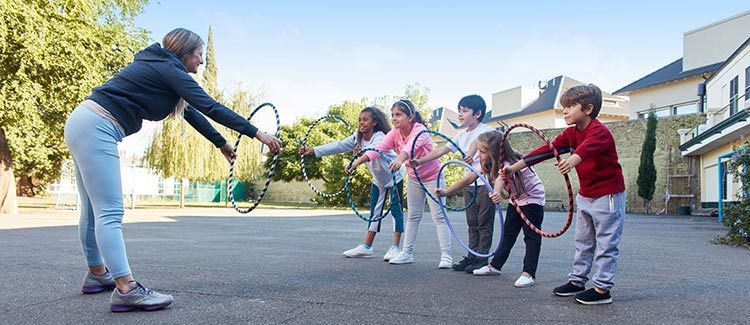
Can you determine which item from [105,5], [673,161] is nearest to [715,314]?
[105,5]

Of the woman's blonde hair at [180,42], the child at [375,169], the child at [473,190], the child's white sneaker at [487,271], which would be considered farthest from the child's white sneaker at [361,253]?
the woman's blonde hair at [180,42]

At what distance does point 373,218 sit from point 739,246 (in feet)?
22.8

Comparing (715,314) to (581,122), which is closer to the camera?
(715,314)

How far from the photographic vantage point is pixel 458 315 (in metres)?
4.05

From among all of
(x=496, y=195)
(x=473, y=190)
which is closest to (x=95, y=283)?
(x=496, y=195)

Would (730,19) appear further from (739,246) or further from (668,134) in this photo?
(739,246)

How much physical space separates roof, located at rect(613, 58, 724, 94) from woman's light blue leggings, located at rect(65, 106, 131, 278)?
3688cm

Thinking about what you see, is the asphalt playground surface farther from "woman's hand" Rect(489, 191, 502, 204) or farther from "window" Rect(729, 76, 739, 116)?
"window" Rect(729, 76, 739, 116)

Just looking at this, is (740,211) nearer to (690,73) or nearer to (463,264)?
(463,264)

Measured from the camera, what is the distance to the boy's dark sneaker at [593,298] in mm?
4554

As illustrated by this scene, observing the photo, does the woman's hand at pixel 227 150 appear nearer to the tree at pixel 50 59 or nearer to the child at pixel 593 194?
the child at pixel 593 194

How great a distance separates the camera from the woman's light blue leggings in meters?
4.06

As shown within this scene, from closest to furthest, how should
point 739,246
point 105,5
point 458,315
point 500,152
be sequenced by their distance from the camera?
point 458,315 → point 500,152 → point 739,246 → point 105,5

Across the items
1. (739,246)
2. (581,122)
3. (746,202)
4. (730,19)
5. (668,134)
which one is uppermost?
(730,19)
